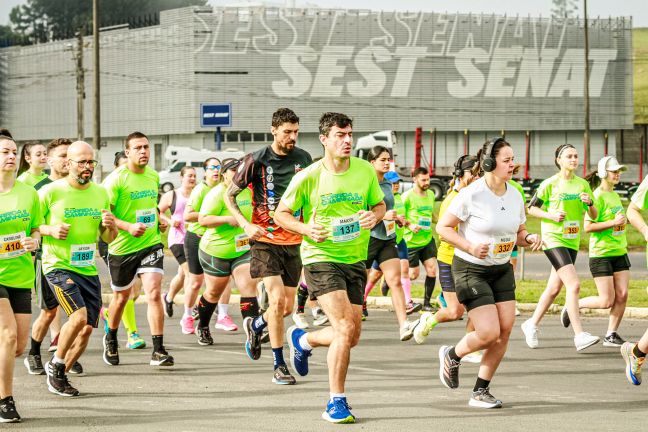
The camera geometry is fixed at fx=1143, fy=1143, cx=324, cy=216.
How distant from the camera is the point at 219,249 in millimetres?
12180

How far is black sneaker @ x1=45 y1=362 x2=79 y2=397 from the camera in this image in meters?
8.79

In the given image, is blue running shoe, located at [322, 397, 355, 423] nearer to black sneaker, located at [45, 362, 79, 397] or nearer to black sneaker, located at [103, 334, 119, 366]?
black sneaker, located at [45, 362, 79, 397]

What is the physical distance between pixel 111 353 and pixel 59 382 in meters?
1.81

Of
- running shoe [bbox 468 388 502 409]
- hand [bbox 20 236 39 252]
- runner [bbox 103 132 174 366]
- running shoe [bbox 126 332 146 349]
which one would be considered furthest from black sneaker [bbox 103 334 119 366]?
running shoe [bbox 468 388 502 409]

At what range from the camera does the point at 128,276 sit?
35.1 ft

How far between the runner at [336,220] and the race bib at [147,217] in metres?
2.70

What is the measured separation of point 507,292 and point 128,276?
4.01 metres

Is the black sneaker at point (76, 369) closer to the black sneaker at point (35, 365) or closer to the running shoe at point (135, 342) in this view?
the black sneaker at point (35, 365)

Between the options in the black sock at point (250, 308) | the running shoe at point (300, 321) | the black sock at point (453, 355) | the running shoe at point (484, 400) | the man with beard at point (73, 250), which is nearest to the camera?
the running shoe at point (484, 400)

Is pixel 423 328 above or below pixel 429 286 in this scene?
above

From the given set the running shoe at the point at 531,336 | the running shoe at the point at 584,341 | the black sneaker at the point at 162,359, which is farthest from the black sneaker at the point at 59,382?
the running shoe at the point at 584,341

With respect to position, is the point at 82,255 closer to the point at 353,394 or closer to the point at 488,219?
the point at 353,394

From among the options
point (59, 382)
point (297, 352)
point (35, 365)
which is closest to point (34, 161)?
point (35, 365)

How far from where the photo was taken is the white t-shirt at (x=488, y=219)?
8164 mm
